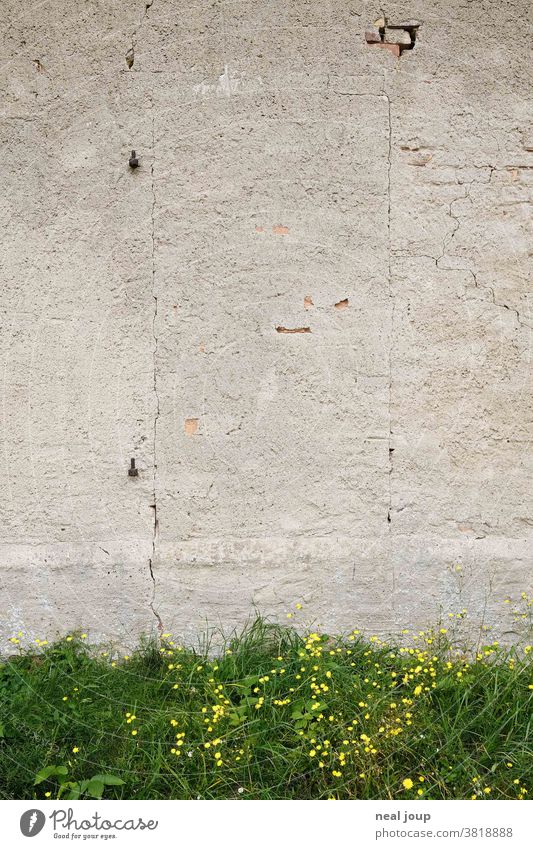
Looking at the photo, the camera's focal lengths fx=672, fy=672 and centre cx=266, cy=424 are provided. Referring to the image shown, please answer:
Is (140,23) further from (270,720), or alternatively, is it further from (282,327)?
(270,720)

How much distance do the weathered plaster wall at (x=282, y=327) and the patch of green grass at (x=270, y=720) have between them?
0.55 ft

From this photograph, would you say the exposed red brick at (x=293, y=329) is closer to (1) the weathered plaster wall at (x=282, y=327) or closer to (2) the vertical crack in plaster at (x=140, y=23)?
(1) the weathered plaster wall at (x=282, y=327)

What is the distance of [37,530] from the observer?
298cm

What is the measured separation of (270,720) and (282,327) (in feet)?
5.24

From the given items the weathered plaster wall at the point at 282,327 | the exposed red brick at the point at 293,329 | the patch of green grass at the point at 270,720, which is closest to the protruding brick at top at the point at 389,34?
the weathered plaster wall at the point at 282,327

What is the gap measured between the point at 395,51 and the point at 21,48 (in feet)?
5.45

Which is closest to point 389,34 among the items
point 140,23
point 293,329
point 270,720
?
point 140,23

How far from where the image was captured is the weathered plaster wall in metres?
2.94

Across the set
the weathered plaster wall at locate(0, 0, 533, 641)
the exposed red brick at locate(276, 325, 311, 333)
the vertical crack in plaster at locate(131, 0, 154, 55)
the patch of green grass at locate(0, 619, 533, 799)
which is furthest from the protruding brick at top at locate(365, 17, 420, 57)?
the patch of green grass at locate(0, 619, 533, 799)

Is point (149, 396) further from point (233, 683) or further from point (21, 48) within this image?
point (21, 48)

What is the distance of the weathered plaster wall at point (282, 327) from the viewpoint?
A: 9.66 feet

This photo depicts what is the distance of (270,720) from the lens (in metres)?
2.49

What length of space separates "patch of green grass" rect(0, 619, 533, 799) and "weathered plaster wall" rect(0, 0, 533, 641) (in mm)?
168

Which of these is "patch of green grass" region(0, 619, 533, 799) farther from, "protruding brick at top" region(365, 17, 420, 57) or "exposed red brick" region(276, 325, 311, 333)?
"protruding brick at top" region(365, 17, 420, 57)
